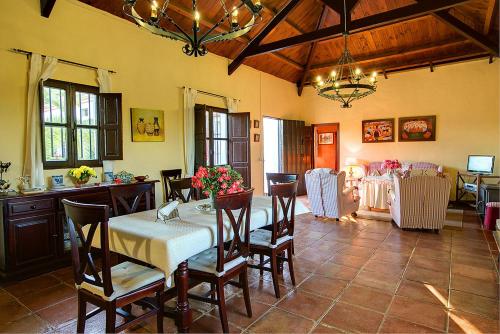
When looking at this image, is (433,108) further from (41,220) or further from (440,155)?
(41,220)

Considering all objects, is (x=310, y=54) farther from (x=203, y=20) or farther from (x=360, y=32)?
(x=203, y=20)

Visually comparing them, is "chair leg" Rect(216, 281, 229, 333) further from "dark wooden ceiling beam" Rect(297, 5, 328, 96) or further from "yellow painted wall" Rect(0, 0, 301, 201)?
"dark wooden ceiling beam" Rect(297, 5, 328, 96)

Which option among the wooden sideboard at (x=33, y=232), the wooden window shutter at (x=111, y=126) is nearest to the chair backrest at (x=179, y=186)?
the wooden sideboard at (x=33, y=232)

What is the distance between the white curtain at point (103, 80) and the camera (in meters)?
4.26

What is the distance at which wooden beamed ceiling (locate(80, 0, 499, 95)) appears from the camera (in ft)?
16.5

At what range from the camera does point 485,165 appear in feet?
21.0

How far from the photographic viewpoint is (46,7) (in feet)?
12.1

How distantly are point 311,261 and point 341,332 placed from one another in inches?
53.8

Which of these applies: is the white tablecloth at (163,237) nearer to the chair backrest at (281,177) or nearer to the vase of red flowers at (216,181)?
the vase of red flowers at (216,181)

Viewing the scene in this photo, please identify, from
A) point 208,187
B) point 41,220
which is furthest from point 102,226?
point 41,220

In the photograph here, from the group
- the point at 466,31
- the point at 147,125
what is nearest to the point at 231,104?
the point at 147,125

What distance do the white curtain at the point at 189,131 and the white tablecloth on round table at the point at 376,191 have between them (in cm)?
352

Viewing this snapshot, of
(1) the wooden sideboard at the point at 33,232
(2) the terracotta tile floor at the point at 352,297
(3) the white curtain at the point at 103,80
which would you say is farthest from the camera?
(3) the white curtain at the point at 103,80

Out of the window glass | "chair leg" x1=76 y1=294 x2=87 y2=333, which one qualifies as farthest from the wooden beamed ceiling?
"chair leg" x1=76 y1=294 x2=87 y2=333
